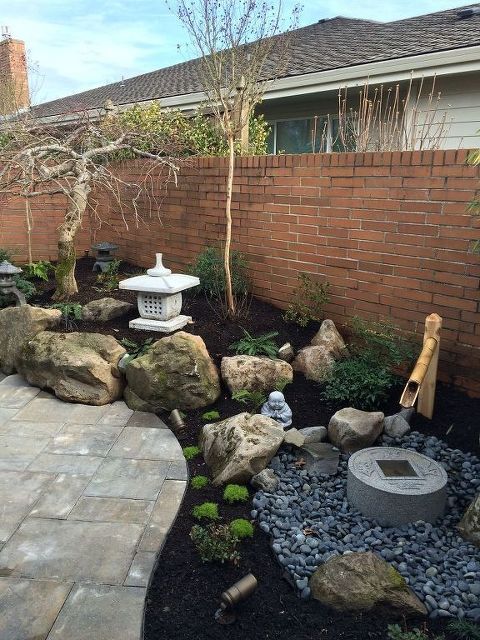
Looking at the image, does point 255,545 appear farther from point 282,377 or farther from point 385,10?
point 385,10

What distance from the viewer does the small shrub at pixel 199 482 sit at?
3.38 m

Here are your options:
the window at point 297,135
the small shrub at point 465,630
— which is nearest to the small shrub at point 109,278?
the window at point 297,135

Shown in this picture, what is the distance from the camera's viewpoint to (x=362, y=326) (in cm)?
459

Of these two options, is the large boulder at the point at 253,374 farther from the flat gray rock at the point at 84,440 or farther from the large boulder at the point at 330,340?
the flat gray rock at the point at 84,440

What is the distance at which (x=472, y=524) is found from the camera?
9.04 feet

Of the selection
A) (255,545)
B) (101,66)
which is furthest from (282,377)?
(101,66)

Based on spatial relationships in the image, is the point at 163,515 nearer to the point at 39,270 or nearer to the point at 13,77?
the point at 39,270

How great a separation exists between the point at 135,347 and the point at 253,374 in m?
1.31

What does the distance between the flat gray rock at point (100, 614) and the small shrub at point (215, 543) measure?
1.19ft

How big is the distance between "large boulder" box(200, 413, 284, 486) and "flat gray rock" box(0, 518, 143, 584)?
2.23ft

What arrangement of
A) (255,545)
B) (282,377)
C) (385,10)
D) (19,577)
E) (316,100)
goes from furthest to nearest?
(385,10)
(316,100)
(282,377)
(255,545)
(19,577)

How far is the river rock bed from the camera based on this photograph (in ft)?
8.08

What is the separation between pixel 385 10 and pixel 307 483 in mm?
9584

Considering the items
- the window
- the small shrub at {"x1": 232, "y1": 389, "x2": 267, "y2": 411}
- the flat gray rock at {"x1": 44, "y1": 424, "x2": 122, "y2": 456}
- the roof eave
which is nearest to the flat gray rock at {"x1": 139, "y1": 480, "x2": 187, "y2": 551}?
the flat gray rock at {"x1": 44, "y1": 424, "x2": 122, "y2": 456}
